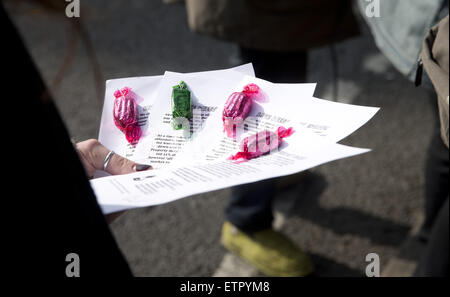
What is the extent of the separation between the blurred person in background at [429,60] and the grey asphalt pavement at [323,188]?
358mm

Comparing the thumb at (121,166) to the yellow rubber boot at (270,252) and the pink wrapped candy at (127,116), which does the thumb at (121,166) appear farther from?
the yellow rubber boot at (270,252)

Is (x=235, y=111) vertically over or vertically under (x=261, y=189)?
over

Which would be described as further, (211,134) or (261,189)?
A: (261,189)

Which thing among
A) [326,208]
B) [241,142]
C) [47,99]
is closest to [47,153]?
[47,99]

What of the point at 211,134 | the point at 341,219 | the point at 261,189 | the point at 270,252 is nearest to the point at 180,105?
the point at 211,134

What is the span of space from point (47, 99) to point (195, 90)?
44cm

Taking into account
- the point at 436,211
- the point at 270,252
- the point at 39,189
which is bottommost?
the point at 270,252

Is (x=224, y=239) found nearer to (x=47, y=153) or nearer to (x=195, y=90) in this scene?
(x=195, y=90)

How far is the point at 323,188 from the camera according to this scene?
2334 mm

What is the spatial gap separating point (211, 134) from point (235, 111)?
0.06m

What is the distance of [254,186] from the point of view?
5.98ft

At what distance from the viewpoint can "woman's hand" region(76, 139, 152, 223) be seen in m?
0.85
